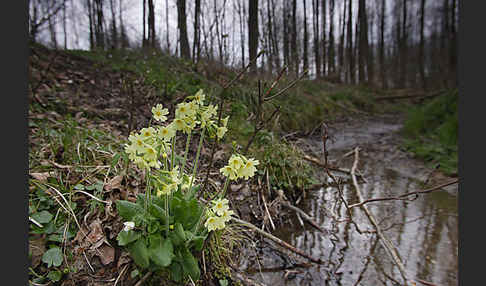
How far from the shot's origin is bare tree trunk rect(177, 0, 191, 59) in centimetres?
428

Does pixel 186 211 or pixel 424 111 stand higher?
pixel 424 111

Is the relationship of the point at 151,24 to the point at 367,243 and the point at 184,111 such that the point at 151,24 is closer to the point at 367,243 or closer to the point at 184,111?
the point at 184,111

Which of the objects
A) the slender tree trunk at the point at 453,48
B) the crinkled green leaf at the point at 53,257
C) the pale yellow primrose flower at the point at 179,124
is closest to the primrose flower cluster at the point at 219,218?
the pale yellow primrose flower at the point at 179,124

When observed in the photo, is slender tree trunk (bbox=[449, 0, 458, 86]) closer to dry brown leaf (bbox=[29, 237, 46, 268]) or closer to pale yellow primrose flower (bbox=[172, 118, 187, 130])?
pale yellow primrose flower (bbox=[172, 118, 187, 130])

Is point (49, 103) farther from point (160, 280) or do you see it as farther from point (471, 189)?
point (471, 189)

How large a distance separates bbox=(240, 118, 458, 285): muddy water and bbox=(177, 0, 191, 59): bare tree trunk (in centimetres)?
360

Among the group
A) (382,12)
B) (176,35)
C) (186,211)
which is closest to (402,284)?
(186,211)

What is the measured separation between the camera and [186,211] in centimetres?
119

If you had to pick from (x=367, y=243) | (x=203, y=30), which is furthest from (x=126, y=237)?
(x=203, y=30)

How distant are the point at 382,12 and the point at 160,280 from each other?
21.3 meters

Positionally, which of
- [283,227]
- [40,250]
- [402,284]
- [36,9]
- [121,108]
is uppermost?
[36,9]

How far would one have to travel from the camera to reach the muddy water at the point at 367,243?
1.62 m

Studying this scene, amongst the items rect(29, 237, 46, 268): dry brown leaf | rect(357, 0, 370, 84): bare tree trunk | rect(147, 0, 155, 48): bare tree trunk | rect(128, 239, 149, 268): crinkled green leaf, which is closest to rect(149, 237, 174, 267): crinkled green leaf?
rect(128, 239, 149, 268): crinkled green leaf

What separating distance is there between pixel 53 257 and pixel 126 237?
390mm
